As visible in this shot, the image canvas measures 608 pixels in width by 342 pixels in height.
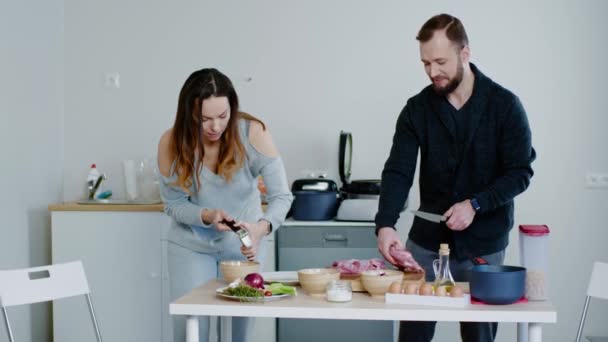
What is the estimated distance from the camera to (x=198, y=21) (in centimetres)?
431

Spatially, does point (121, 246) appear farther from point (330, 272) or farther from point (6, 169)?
point (330, 272)

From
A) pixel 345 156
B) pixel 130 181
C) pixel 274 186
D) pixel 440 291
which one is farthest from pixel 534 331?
pixel 130 181

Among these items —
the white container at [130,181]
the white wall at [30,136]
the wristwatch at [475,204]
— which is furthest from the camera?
the white container at [130,181]

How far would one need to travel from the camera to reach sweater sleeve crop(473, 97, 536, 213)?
2.44m

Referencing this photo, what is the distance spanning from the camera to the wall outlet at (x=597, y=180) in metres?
4.05

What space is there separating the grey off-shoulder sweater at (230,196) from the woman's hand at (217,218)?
0.14 ft

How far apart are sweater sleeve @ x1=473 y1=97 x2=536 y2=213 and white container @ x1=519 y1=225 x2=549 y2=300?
28 centimetres

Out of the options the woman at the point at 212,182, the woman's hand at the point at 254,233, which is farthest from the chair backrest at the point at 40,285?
the woman's hand at the point at 254,233

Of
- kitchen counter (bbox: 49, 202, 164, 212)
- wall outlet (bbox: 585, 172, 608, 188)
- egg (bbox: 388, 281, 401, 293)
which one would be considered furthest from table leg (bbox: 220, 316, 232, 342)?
wall outlet (bbox: 585, 172, 608, 188)

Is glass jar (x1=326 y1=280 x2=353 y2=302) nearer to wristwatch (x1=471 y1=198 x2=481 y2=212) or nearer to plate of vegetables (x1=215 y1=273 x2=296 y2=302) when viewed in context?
plate of vegetables (x1=215 y1=273 x2=296 y2=302)

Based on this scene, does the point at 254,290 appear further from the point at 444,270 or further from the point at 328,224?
the point at 328,224

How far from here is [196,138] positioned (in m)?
2.71

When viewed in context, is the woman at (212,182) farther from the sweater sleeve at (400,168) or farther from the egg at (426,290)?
the egg at (426,290)

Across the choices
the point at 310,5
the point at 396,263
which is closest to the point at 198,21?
the point at 310,5
